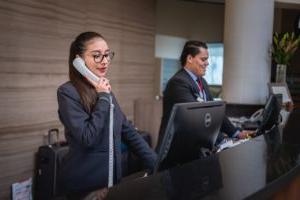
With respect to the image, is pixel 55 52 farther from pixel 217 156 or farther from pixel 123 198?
pixel 123 198

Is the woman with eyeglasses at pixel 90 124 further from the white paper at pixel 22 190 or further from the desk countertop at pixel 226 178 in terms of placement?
the white paper at pixel 22 190

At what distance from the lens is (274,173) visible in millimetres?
1447

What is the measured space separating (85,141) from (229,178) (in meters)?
0.64

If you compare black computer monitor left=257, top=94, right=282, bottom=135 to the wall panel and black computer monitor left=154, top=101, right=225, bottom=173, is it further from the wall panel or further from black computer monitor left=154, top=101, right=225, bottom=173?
the wall panel

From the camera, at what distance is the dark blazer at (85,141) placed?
1.72 meters

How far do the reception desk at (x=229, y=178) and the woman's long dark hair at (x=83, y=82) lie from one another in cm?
50

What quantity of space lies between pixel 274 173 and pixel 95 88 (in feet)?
2.83

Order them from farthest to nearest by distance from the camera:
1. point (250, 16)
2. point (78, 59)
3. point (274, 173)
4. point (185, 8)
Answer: point (185, 8)
point (250, 16)
point (78, 59)
point (274, 173)

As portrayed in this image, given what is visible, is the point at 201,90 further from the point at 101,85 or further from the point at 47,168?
the point at 47,168

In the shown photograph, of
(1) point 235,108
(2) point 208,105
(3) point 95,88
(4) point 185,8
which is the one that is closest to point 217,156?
(2) point 208,105

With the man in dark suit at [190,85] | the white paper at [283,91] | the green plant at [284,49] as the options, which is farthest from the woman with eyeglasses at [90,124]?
the green plant at [284,49]

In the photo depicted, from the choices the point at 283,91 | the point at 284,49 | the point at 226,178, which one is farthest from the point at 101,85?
the point at 284,49

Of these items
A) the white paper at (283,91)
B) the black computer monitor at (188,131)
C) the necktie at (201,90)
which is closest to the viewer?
the black computer monitor at (188,131)

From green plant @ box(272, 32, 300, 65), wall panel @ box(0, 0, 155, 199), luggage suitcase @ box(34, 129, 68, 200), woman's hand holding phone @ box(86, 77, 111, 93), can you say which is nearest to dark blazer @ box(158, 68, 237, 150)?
woman's hand holding phone @ box(86, 77, 111, 93)
